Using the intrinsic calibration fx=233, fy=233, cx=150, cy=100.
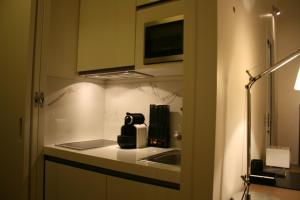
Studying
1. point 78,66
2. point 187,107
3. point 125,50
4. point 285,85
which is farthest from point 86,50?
point 285,85

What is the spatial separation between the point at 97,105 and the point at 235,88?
134cm

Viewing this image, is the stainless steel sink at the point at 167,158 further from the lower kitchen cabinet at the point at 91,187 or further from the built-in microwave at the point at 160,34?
the built-in microwave at the point at 160,34

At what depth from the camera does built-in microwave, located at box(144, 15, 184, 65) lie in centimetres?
141

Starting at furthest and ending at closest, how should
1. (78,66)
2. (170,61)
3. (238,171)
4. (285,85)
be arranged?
(285,85), (78,66), (170,61), (238,171)

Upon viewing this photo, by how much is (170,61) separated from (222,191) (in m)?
0.78

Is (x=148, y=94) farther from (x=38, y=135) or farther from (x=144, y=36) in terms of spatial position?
(x=38, y=135)

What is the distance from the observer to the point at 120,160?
1312 millimetres

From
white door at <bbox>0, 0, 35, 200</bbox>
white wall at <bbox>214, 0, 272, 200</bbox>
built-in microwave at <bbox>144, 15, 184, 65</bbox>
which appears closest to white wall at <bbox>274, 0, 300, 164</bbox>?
white wall at <bbox>214, 0, 272, 200</bbox>

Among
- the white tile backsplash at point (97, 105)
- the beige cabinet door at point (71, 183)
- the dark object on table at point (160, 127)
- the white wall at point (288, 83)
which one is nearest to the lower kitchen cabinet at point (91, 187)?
the beige cabinet door at point (71, 183)

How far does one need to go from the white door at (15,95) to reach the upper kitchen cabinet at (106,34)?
39 cm

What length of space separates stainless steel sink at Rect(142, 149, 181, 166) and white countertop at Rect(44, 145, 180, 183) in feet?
0.24

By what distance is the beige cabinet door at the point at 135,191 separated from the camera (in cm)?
111

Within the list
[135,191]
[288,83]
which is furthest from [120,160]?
[288,83]

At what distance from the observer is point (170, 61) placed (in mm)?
1426
